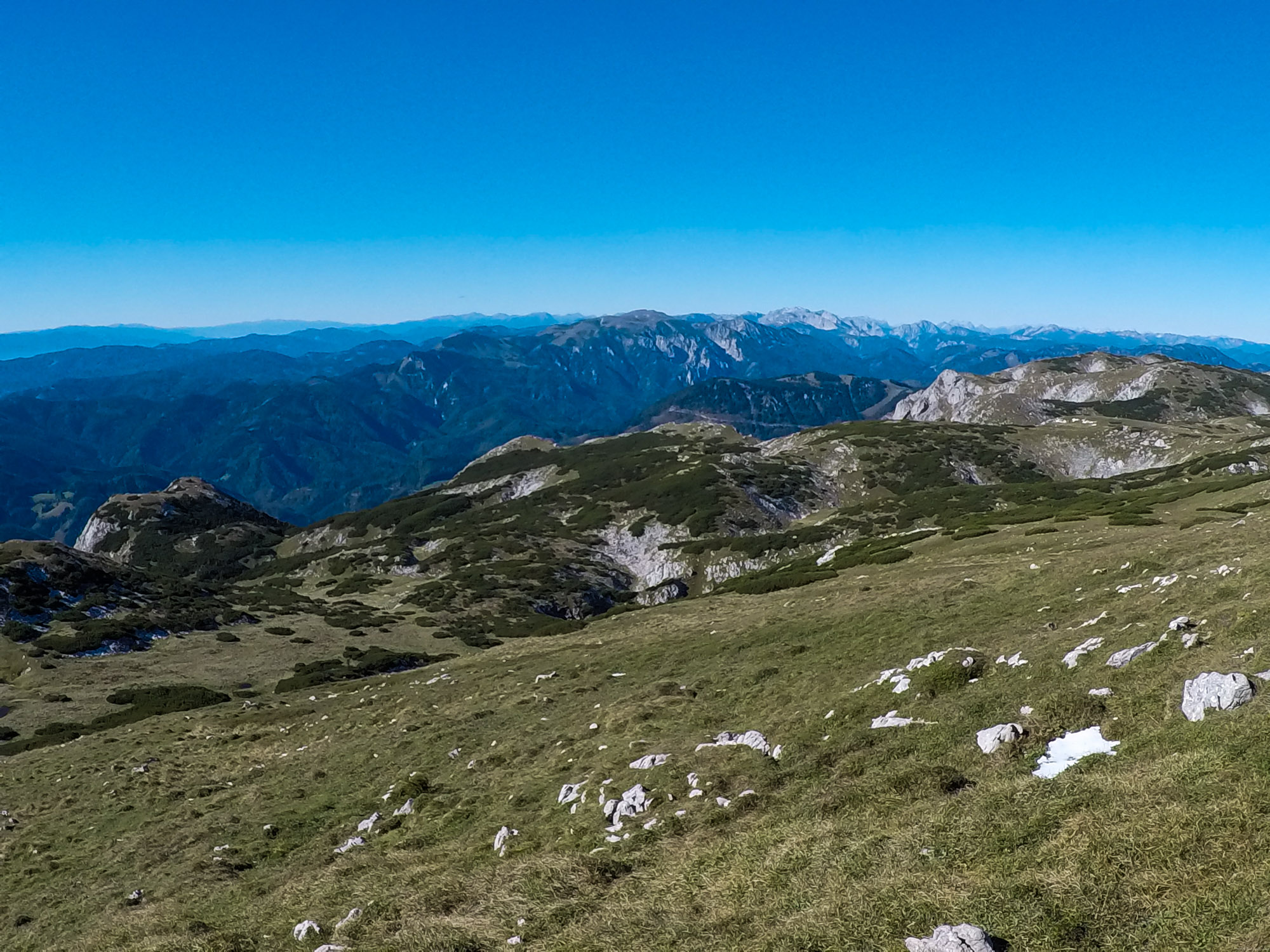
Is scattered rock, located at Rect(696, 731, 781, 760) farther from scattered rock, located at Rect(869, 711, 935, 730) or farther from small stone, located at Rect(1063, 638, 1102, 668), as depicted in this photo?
small stone, located at Rect(1063, 638, 1102, 668)

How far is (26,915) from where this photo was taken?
2317 centimetres

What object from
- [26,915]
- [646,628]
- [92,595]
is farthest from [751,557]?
[26,915]

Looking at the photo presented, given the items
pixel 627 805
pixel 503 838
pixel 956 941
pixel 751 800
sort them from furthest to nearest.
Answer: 1. pixel 503 838
2. pixel 627 805
3. pixel 751 800
4. pixel 956 941

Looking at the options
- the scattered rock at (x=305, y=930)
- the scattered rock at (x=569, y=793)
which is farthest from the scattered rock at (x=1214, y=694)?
the scattered rock at (x=305, y=930)

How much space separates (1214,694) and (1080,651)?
574 centimetres

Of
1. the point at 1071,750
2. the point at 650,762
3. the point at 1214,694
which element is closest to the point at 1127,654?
the point at 1214,694

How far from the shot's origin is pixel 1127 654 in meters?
18.6

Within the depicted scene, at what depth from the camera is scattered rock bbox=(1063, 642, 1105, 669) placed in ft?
65.0

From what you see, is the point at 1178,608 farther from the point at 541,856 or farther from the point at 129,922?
the point at 129,922

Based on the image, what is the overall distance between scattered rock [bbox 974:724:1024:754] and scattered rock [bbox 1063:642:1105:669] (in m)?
4.69

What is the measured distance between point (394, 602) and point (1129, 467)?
174 metres

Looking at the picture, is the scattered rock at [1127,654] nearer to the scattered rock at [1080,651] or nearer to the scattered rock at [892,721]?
the scattered rock at [1080,651]

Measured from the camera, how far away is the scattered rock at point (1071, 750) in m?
14.4

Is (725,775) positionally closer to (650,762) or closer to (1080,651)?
(650,762)
